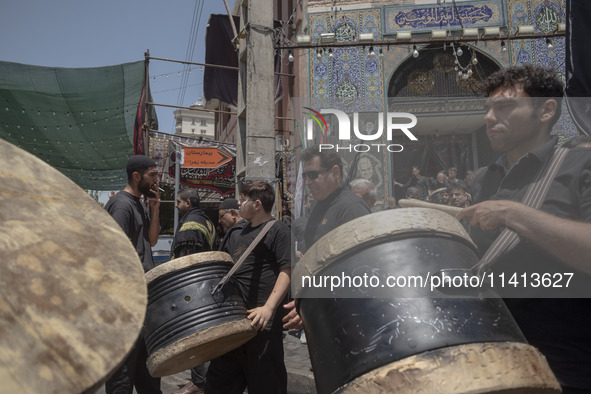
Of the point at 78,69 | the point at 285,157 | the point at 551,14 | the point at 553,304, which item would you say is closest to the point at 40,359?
the point at 553,304

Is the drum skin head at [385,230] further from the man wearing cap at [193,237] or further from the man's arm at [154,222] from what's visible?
the man wearing cap at [193,237]

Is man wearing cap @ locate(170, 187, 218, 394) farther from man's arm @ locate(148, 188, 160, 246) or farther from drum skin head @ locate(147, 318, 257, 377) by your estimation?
drum skin head @ locate(147, 318, 257, 377)

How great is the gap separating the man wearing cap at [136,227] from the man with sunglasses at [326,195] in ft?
5.65

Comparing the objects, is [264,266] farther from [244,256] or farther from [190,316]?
[190,316]

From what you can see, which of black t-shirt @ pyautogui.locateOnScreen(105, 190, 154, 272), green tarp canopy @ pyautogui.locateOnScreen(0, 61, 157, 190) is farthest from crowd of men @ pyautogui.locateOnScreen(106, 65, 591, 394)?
green tarp canopy @ pyautogui.locateOnScreen(0, 61, 157, 190)

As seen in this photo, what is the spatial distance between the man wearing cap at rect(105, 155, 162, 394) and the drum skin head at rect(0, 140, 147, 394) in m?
2.16

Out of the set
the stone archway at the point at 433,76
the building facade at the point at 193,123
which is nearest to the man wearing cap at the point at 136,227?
the stone archway at the point at 433,76

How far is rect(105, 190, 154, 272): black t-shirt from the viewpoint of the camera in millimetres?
3063

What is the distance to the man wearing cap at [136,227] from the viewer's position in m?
2.83

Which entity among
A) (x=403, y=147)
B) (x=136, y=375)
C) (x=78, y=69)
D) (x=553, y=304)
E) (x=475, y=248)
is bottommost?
(x=136, y=375)

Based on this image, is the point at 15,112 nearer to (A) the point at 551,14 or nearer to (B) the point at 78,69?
(B) the point at 78,69

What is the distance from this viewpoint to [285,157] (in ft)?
33.6

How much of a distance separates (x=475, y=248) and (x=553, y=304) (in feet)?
1.18

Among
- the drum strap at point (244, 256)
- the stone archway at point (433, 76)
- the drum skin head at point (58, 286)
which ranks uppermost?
the stone archway at point (433, 76)
